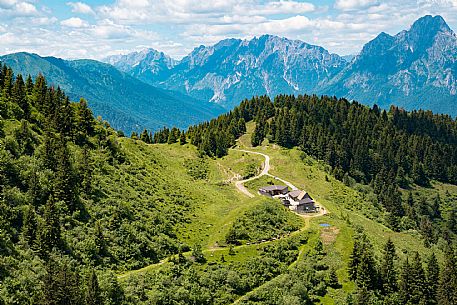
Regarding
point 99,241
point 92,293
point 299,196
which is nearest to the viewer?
point 92,293

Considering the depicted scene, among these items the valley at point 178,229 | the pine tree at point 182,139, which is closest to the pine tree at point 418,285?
the valley at point 178,229

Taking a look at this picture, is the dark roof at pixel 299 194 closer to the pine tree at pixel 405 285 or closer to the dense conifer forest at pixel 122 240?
the dense conifer forest at pixel 122 240

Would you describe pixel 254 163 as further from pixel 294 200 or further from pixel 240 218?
pixel 240 218

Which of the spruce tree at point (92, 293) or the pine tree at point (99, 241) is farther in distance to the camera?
the pine tree at point (99, 241)

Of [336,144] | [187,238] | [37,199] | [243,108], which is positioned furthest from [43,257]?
[243,108]

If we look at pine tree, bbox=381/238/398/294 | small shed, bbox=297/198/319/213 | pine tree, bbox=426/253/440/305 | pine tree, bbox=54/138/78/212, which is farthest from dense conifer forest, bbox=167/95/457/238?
pine tree, bbox=54/138/78/212

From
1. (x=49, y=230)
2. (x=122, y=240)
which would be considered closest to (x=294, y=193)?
(x=122, y=240)

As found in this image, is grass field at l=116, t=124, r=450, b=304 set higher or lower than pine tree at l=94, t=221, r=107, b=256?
lower

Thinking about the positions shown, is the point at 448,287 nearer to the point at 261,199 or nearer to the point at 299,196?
the point at 261,199

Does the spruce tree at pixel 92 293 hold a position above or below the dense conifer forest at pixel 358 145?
above

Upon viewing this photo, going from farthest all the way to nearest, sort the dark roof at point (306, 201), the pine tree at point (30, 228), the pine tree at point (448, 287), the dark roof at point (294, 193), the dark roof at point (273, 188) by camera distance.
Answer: the dark roof at point (273, 188) → the dark roof at point (294, 193) → the dark roof at point (306, 201) → the pine tree at point (448, 287) → the pine tree at point (30, 228)

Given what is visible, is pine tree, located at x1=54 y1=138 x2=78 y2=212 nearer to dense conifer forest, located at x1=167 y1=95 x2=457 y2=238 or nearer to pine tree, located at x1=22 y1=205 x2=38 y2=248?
pine tree, located at x1=22 y1=205 x2=38 y2=248

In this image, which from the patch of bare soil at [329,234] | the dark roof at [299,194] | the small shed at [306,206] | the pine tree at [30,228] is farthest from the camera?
the dark roof at [299,194]
